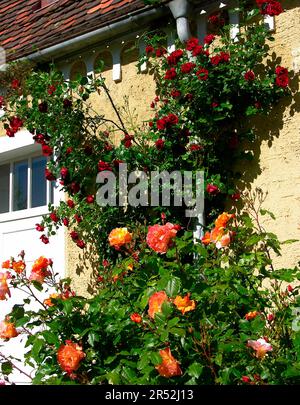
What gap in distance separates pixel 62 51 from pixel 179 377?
12.8 feet

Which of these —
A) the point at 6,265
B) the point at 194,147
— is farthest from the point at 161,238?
the point at 194,147

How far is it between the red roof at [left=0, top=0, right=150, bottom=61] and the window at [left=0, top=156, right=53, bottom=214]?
1106mm

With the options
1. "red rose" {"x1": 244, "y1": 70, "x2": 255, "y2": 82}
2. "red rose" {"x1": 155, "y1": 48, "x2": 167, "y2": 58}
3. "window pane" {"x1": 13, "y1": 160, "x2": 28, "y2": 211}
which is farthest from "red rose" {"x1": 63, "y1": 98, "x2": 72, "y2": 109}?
"red rose" {"x1": 244, "y1": 70, "x2": 255, "y2": 82}

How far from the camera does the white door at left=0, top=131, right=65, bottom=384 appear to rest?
6.00 metres

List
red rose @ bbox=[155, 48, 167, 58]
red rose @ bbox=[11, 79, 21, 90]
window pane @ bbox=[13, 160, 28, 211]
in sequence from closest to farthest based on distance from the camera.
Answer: red rose @ bbox=[155, 48, 167, 58] → red rose @ bbox=[11, 79, 21, 90] → window pane @ bbox=[13, 160, 28, 211]

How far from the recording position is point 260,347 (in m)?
2.37

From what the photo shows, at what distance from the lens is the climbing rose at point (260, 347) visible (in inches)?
93.0

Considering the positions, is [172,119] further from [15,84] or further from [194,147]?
[15,84]

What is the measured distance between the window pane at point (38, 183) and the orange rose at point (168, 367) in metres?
4.03

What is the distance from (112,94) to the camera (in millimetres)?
5492

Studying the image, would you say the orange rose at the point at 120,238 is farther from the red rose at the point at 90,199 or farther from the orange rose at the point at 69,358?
the red rose at the point at 90,199

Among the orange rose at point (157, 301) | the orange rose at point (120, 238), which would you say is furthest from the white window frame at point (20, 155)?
the orange rose at point (157, 301)

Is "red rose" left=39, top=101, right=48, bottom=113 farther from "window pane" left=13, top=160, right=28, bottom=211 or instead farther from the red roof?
"window pane" left=13, top=160, right=28, bottom=211

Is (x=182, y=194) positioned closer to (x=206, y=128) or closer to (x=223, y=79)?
(x=206, y=128)
